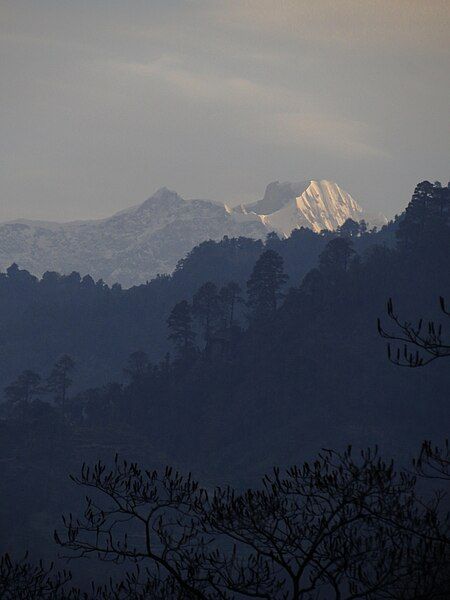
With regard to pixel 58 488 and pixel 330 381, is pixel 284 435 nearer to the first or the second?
pixel 330 381

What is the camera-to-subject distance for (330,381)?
577 feet

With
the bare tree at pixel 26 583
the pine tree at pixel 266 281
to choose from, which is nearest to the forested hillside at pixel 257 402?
the pine tree at pixel 266 281

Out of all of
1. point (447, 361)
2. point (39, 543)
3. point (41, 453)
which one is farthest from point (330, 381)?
point (39, 543)

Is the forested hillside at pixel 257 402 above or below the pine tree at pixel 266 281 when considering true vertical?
below

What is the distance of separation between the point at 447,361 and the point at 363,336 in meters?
16.1

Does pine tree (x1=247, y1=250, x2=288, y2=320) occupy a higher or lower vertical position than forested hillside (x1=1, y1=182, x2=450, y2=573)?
higher

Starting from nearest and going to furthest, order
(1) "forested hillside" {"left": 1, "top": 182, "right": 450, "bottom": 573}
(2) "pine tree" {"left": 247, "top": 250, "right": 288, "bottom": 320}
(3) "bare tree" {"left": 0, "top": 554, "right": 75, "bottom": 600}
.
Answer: (3) "bare tree" {"left": 0, "top": 554, "right": 75, "bottom": 600} < (1) "forested hillside" {"left": 1, "top": 182, "right": 450, "bottom": 573} < (2) "pine tree" {"left": 247, "top": 250, "right": 288, "bottom": 320}

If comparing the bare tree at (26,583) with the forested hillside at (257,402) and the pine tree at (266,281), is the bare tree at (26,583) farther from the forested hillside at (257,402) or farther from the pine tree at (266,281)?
the pine tree at (266,281)

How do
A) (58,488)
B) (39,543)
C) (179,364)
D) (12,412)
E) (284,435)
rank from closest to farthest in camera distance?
(39,543) < (58,488) < (284,435) < (12,412) < (179,364)

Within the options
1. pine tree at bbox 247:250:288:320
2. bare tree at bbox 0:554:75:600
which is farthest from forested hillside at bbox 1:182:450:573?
bare tree at bbox 0:554:75:600

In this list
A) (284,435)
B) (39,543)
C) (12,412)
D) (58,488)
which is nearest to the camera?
(39,543)

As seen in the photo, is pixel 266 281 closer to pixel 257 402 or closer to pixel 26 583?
pixel 257 402

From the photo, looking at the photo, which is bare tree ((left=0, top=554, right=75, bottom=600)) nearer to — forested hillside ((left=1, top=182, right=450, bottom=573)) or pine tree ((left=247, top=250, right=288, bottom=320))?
forested hillside ((left=1, top=182, right=450, bottom=573))

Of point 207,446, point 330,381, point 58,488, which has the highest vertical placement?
point 330,381
